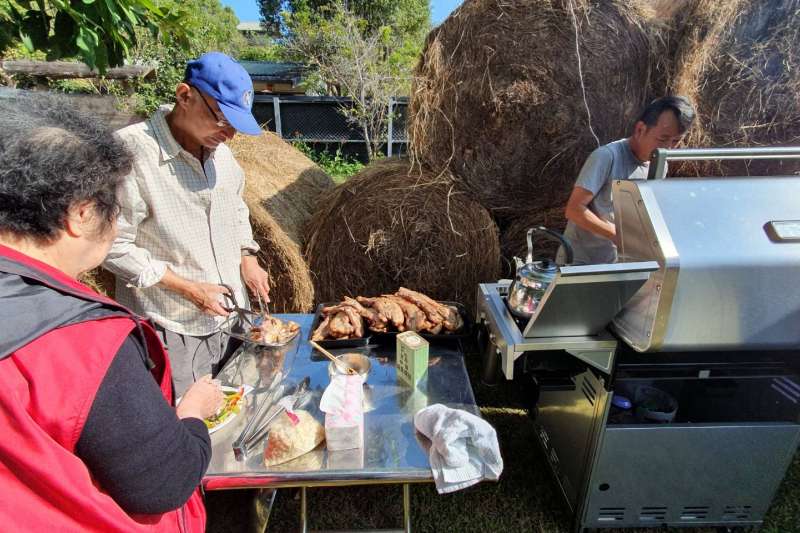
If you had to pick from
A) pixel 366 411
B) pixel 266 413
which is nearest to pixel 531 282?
pixel 366 411

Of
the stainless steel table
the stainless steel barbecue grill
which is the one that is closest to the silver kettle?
the stainless steel barbecue grill

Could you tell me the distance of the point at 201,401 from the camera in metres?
1.36

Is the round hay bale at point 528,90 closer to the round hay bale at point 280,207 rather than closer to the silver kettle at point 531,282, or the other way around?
the round hay bale at point 280,207

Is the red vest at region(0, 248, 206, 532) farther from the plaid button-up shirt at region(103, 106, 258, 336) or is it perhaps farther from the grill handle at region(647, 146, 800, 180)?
the grill handle at region(647, 146, 800, 180)

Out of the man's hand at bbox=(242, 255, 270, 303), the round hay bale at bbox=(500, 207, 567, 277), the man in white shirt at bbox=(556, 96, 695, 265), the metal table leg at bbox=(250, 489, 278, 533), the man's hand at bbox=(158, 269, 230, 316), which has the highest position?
the man in white shirt at bbox=(556, 96, 695, 265)

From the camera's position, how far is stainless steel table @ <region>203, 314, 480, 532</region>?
143cm

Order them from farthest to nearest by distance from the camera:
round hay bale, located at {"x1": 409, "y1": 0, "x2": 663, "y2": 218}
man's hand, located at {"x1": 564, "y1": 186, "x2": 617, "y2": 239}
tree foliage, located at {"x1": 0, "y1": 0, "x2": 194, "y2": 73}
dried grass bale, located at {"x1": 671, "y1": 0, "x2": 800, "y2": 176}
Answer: round hay bale, located at {"x1": 409, "y1": 0, "x2": 663, "y2": 218}
dried grass bale, located at {"x1": 671, "y1": 0, "x2": 800, "y2": 176}
man's hand, located at {"x1": 564, "y1": 186, "x2": 617, "y2": 239}
tree foliage, located at {"x1": 0, "y1": 0, "x2": 194, "y2": 73}

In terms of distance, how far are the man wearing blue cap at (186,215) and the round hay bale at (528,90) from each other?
2134 millimetres

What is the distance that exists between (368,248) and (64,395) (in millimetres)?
3058

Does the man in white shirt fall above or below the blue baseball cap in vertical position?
below

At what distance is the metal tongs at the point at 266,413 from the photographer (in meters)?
1.50

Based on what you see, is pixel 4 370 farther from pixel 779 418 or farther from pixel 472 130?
pixel 472 130

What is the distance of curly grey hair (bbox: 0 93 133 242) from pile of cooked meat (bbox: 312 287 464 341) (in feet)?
4.35

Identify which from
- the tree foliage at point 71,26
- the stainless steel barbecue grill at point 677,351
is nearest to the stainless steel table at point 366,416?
the stainless steel barbecue grill at point 677,351
